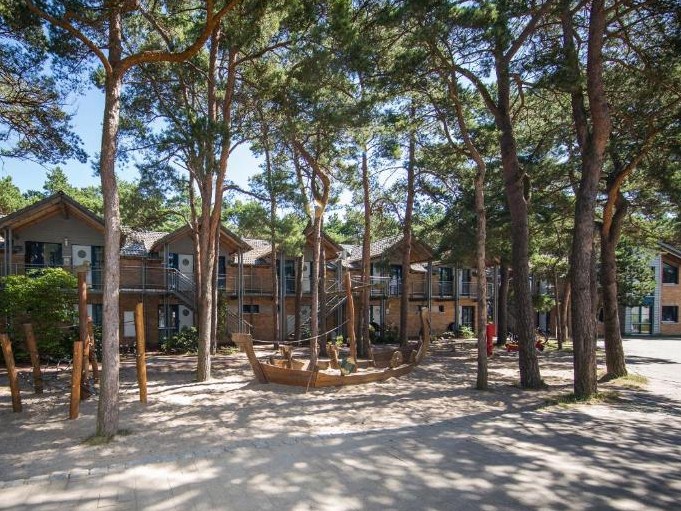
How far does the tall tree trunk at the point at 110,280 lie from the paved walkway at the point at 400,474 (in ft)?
4.42

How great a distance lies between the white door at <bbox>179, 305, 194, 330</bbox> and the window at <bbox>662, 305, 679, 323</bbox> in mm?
38661

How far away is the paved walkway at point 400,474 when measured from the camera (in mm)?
5223

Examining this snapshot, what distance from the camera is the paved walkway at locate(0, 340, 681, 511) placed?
17.1 feet

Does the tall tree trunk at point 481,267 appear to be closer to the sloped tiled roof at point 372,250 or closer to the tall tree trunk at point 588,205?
the tall tree trunk at point 588,205

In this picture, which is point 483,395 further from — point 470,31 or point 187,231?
point 187,231

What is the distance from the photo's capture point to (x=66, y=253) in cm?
2177

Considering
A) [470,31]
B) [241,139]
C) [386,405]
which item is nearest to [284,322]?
[241,139]

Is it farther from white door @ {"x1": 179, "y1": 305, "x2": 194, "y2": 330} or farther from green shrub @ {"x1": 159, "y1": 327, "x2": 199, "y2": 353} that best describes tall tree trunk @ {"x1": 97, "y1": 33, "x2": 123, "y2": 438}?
white door @ {"x1": 179, "y1": 305, "x2": 194, "y2": 330}

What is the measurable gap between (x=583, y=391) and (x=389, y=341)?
17868mm

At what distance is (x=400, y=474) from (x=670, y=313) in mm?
43681

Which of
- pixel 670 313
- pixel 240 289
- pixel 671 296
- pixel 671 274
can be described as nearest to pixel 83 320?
pixel 240 289

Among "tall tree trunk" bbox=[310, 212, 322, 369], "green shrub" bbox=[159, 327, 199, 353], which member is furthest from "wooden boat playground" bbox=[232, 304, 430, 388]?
"green shrub" bbox=[159, 327, 199, 353]

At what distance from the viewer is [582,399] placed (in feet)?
36.0

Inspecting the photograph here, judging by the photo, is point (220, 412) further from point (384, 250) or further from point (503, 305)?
point (503, 305)
